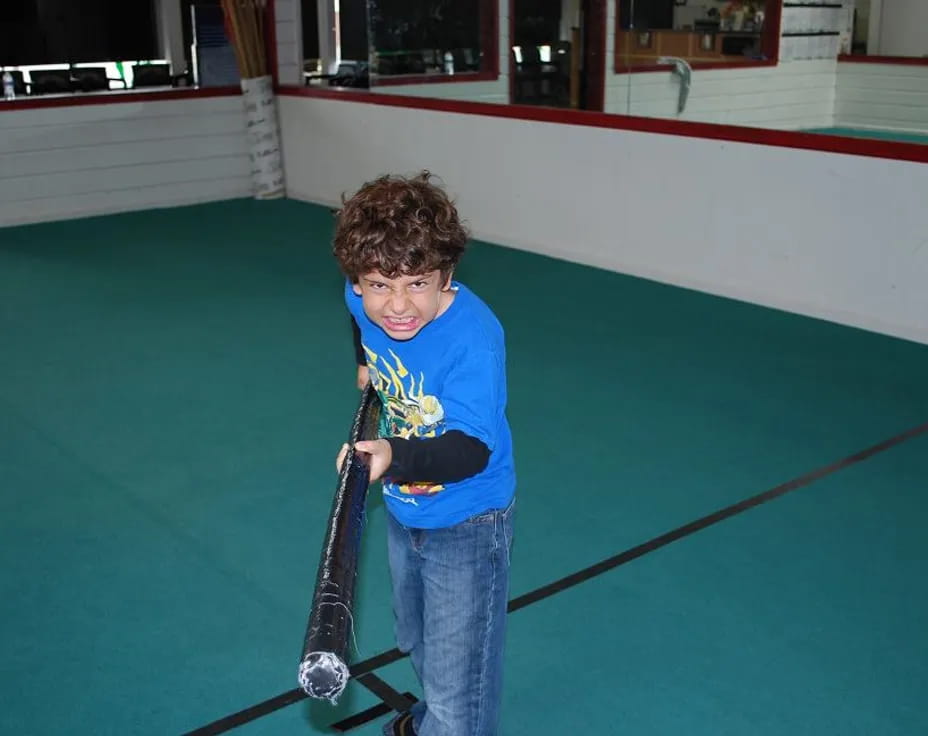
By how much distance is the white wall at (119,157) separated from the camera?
329 inches

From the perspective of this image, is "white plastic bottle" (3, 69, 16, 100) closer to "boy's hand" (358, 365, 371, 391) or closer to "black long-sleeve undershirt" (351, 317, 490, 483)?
"boy's hand" (358, 365, 371, 391)

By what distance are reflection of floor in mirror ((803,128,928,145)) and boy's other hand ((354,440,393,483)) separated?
4363 mm

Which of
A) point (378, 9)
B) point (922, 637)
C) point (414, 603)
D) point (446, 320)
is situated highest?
point (378, 9)

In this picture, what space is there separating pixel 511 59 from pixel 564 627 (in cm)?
548

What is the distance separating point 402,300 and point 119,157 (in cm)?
770

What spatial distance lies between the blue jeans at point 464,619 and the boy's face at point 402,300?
364 millimetres

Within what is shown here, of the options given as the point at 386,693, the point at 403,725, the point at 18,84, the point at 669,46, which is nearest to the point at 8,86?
the point at 18,84

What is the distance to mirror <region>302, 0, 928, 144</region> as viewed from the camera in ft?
18.0

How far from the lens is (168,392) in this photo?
4695mm

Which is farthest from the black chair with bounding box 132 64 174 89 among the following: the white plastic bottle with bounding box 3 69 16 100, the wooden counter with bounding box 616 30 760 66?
the wooden counter with bounding box 616 30 760 66

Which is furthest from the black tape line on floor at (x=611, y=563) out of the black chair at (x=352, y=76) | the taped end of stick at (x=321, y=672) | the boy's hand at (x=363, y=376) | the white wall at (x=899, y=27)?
the black chair at (x=352, y=76)

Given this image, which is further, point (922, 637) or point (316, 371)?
point (316, 371)

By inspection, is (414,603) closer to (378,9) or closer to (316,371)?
(316,371)

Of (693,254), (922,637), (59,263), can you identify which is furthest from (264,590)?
(59,263)
